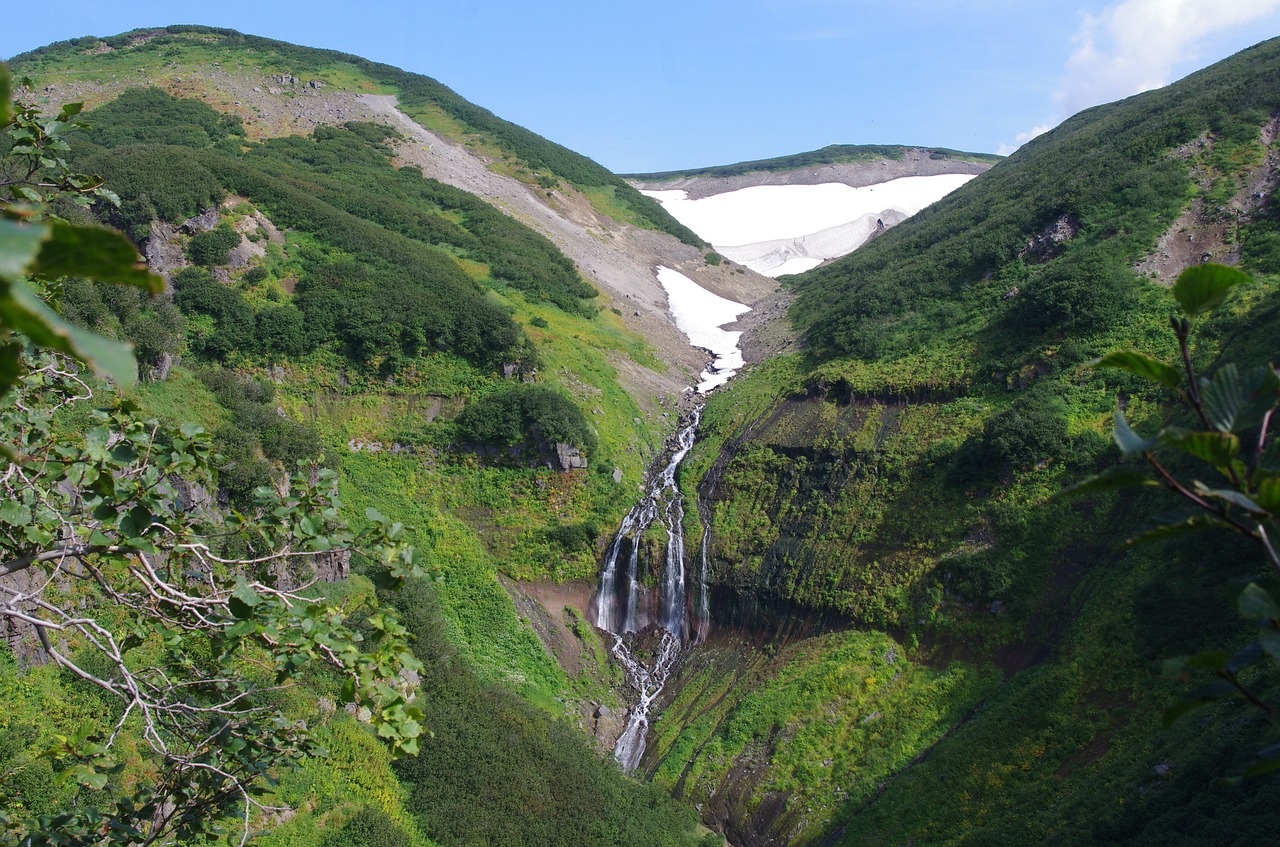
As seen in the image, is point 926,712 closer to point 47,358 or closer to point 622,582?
point 622,582

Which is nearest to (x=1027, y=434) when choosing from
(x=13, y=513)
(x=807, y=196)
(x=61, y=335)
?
(x=13, y=513)

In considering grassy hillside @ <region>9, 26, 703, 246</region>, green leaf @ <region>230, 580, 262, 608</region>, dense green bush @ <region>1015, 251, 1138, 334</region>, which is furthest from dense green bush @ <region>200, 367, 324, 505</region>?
grassy hillside @ <region>9, 26, 703, 246</region>

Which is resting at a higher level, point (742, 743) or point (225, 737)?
point (225, 737)

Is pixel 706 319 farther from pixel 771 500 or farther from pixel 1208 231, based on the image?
pixel 1208 231

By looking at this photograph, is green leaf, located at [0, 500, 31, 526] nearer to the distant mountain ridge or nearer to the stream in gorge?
the stream in gorge

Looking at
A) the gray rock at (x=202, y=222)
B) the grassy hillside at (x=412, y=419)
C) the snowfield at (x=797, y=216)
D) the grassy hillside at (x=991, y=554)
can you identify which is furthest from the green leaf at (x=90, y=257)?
the snowfield at (x=797, y=216)

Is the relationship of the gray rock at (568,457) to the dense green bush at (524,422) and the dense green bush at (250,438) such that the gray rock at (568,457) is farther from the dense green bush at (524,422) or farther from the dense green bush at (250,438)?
the dense green bush at (250,438)

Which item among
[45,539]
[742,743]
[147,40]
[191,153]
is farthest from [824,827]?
[147,40]
